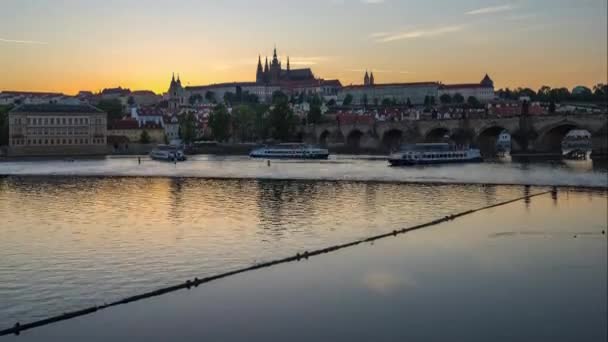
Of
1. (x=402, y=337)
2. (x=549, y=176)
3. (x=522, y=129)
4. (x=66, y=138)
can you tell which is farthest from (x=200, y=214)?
(x=66, y=138)

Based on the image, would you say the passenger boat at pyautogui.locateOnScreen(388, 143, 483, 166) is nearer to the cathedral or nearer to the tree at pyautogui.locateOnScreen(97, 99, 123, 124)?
the tree at pyautogui.locateOnScreen(97, 99, 123, 124)

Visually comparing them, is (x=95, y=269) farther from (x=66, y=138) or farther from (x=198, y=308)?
(x=66, y=138)

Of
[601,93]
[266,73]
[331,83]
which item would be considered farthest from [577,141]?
[266,73]

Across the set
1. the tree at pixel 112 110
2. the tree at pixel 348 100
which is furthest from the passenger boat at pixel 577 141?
the tree at pixel 112 110

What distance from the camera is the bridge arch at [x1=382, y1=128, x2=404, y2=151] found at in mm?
72625

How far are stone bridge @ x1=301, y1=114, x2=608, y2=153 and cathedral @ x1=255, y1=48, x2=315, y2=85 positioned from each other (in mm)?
83128

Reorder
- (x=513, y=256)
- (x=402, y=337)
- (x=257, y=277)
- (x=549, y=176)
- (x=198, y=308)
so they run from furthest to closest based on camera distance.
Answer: (x=549, y=176) → (x=513, y=256) → (x=257, y=277) → (x=198, y=308) → (x=402, y=337)

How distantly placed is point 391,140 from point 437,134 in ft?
26.4

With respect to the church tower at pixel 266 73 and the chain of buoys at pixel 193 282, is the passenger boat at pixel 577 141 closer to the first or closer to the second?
the chain of buoys at pixel 193 282

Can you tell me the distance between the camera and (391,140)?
245 ft

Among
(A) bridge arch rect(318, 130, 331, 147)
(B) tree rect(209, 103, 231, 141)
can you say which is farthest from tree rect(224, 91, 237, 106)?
(B) tree rect(209, 103, 231, 141)

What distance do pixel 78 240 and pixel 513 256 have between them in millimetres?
9603

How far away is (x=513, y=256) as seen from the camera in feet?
49.0

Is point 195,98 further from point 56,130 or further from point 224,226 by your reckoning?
point 224,226
